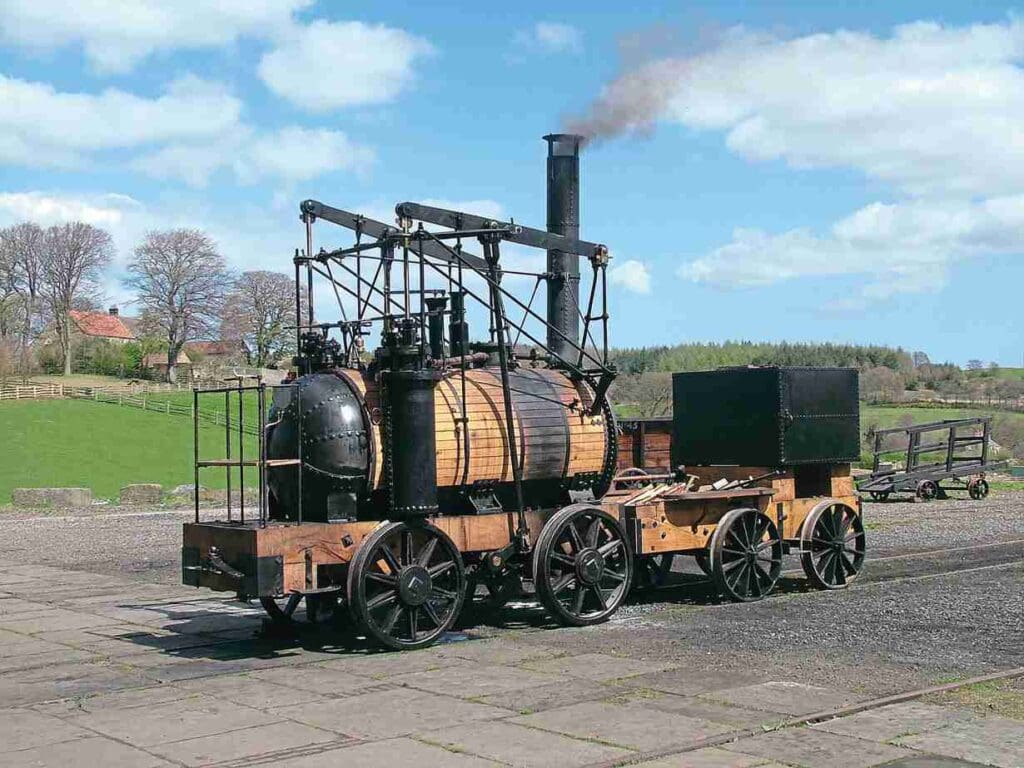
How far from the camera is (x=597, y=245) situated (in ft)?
42.4

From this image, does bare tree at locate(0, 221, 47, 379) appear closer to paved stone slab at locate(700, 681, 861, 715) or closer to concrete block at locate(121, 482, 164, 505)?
concrete block at locate(121, 482, 164, 505)

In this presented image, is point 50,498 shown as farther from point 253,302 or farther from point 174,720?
point 253,302

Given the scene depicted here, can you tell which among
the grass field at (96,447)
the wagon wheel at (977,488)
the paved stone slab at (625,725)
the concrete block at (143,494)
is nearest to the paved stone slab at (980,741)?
the paved stone slab at (625,725)

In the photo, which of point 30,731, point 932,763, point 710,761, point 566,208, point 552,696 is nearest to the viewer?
point 932,763

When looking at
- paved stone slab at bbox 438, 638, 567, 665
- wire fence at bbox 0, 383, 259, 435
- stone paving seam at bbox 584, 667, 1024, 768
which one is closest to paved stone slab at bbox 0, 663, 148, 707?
paved stone slab at bbox 438, 638, 567, 665

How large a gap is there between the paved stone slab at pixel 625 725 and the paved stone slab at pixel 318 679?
1.66 m

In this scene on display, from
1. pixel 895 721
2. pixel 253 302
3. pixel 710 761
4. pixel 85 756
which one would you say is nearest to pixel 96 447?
pixel 253 302

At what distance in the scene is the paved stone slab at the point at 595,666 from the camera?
30.9ft

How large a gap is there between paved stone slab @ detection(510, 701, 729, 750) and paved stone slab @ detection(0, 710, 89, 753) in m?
2.83

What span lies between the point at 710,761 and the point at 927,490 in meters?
24.1

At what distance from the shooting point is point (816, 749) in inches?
279

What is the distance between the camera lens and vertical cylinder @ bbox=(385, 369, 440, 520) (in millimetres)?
10883

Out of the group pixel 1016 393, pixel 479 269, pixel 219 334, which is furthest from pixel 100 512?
pixel 1016 393

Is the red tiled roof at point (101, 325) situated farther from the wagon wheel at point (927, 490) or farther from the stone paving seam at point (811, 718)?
the stone paving seam at point (811, 718)
